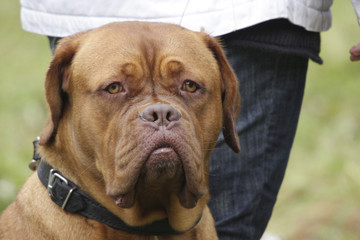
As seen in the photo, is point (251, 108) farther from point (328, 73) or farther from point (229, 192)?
point (328, 73)

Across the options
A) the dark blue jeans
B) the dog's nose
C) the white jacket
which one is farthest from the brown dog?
the dark blue jeans

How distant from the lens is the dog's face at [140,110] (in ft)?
10.4

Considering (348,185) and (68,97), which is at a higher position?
(68,97)

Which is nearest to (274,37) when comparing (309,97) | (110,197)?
(110,197)

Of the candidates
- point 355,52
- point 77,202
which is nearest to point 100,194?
point 77,202

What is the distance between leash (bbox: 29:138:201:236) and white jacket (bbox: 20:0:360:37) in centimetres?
87

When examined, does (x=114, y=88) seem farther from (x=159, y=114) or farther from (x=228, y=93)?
(x=228, y=93)

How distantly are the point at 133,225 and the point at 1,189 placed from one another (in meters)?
2.96

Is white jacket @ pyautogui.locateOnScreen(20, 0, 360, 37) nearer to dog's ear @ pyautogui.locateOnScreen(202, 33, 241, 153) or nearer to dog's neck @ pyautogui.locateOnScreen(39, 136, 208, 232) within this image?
dog's ear @ pyautogui.locateOnScreen(202, 33, 241, 153)

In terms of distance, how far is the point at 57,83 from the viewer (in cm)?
347

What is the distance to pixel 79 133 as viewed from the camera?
11.1 ft

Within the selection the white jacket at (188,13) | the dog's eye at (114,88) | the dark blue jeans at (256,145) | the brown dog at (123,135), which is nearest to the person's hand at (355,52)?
the white jacket at (188,13)

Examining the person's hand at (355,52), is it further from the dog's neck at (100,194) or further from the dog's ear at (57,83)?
the dog's ear at (57,83)

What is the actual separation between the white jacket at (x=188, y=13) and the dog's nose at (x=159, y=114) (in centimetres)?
74
